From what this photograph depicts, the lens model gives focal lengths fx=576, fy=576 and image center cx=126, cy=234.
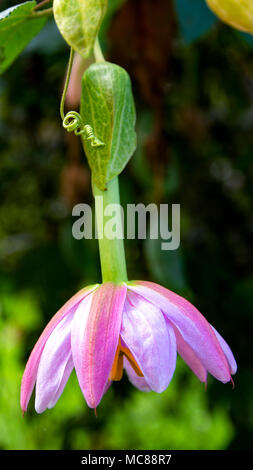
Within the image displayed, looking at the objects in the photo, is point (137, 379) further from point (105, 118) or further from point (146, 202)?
point (146, 202)

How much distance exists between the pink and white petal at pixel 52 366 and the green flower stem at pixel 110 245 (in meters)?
0.06

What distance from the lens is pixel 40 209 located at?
1.28m

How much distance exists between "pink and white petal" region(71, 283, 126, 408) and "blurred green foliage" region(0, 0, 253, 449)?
43cm

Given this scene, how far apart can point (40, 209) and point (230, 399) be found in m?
0.61

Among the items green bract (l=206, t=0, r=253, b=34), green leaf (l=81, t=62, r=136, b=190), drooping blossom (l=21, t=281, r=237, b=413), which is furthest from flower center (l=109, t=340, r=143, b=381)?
green bract (l=206, t=0, r=253, b=34)

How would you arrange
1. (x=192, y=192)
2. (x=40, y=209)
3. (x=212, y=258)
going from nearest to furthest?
(x=212, y=258)
(x=192, y=192)
(x=40, y=209)

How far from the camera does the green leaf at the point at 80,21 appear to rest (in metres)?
0.38

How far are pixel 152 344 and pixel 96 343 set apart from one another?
3 cm

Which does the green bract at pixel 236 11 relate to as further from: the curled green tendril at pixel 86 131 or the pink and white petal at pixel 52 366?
the pink and white petal at pixel 52 366

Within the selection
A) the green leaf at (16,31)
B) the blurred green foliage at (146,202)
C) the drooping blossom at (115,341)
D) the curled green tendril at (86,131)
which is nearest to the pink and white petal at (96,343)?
the drooping blossom at (115,341)

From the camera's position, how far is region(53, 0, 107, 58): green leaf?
1.24ft

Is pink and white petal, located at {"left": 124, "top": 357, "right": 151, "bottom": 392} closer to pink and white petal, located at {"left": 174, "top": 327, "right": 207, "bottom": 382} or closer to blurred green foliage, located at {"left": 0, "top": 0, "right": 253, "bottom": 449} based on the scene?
pink and white petal, located at {"left": 174, "top": 327, "right": 207, "bottom": 382}

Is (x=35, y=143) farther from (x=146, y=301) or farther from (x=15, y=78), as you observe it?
(x=146, y=301)
